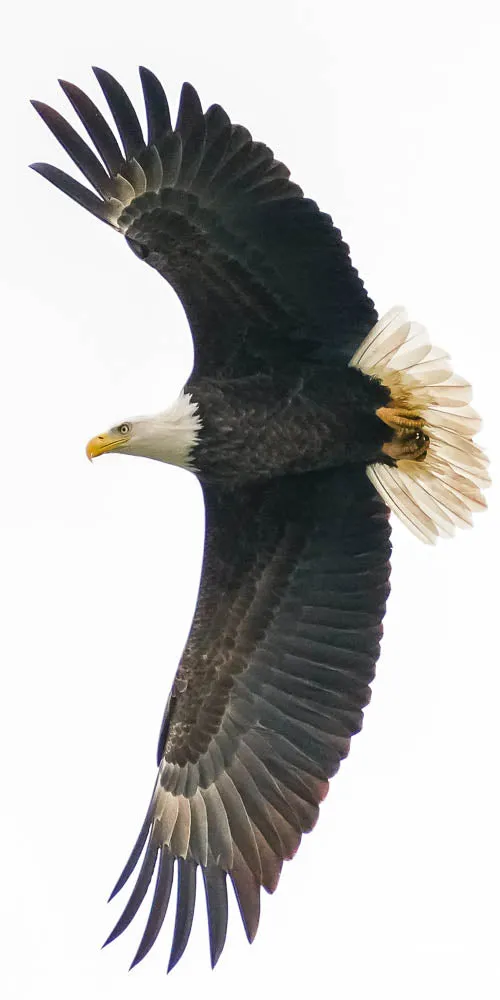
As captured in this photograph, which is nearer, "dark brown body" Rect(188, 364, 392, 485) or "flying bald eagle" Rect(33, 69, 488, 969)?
"flying bald eagle" Rect(33, 69, 488, 969)

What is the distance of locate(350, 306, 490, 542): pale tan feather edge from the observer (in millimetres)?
8469

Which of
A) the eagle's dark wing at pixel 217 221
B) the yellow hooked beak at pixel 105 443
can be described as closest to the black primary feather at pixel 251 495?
the eagle's dark wing at pixel 217 221

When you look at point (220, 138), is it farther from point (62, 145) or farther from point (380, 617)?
point (380, 617)

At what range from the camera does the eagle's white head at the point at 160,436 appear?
8.45m

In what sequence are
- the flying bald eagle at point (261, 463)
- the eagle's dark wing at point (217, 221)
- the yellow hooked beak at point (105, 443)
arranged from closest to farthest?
the eagle's dark wing at point (217, 221) → the flying bald eagle at point (261, 463) → the yellow hooked beak at point (105, 443)

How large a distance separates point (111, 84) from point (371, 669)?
2.91 m

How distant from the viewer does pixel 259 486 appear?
28.7 feet

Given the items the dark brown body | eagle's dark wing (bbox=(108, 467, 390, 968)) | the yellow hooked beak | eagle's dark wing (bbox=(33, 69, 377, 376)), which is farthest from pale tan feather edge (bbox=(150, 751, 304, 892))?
eagle's dark wing (bbox=(33, 69, 377, 376))

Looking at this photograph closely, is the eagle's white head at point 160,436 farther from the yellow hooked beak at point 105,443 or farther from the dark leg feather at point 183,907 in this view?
the dark leg feather at point 183,907

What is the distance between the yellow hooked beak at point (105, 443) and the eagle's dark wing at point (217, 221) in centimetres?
62

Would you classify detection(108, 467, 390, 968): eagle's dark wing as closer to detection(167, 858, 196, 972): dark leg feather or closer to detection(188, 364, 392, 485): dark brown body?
detection(167, 858, 196, 972): dark leg feather

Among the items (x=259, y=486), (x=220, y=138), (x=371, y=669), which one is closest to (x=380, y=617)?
(x=371, y=669)

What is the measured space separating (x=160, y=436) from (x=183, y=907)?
213 cm

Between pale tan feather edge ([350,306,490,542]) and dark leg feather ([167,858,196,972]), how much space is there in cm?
199
